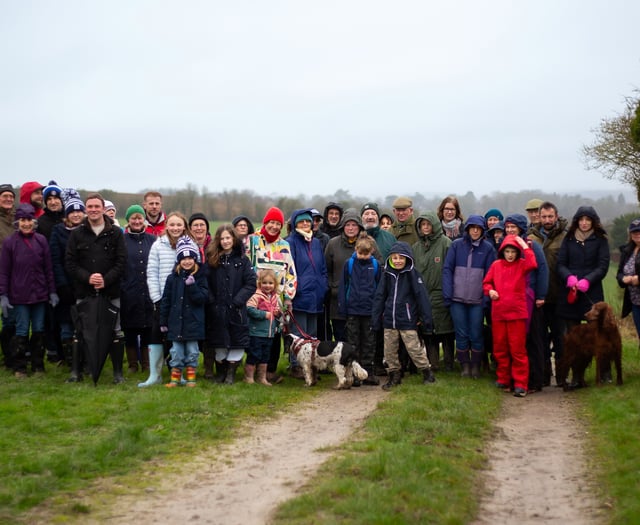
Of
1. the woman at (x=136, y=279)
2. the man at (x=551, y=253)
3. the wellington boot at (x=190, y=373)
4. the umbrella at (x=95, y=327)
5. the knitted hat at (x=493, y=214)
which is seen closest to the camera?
the umbrella at (x=95, y=327)

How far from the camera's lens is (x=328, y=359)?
1055 centimetres

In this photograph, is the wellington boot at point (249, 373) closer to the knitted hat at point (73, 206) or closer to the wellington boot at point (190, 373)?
the wellington boot at point (190, 373)

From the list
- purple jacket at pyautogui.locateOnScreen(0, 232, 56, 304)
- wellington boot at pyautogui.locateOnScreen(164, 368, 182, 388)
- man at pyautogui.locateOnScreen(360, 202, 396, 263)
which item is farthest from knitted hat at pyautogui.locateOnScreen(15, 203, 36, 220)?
man at pyautogui.locateOnScreen(360, 202, 396, 263)

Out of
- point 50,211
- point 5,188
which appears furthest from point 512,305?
point 5,188

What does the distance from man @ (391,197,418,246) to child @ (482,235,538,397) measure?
2124mm

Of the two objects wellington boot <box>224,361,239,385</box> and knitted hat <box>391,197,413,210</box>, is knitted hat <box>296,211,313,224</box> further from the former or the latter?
wellington boot <box>224,361,239,385</box>

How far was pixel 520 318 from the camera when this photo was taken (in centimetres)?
1033

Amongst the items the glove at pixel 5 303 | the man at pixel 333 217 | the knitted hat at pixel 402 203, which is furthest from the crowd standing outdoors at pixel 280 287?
the man at pixel 333 217

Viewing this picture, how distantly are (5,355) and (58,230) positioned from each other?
6.73 feet

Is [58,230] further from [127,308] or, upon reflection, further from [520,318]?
[520,318]

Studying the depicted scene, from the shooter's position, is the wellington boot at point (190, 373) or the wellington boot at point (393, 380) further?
the wellington boot at point (393, 380)

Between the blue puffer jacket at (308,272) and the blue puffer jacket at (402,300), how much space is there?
102cm

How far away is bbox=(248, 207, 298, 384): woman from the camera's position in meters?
10.9

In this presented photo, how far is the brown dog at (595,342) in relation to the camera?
33.4ft
